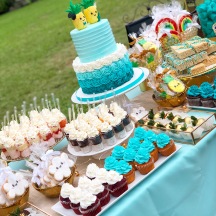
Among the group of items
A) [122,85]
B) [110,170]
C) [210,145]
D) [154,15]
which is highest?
[154,15]

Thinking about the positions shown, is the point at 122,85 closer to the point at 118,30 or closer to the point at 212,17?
the point at 212,17

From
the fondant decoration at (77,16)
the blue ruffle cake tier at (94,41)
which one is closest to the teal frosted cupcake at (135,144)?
the blue ruffle cake tier at (94,41)

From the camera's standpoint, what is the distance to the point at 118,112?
177cm

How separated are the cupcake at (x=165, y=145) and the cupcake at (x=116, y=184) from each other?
0.21m

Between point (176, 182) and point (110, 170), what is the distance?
10.3 inches

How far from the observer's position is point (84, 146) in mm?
1716

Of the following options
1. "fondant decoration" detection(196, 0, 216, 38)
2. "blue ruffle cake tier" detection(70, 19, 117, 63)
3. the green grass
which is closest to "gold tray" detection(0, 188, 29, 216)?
"blue ruffle cake tier" detection(70, 19, 117, 63)

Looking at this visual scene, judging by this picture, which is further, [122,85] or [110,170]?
[122,85]

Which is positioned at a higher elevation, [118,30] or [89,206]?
[89,206]

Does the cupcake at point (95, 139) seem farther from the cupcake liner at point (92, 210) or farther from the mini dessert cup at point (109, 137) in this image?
the cupcake liner at point (92, 210)

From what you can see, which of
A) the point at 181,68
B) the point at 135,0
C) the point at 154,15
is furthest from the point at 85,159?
the point at 135,0

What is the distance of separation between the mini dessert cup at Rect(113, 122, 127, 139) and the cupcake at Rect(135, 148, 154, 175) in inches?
8.3

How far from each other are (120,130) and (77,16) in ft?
2.04

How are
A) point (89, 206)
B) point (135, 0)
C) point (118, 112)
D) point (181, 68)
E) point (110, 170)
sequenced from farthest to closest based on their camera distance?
point (135, 0), point (181, 68), point (118, 112), point (110, 170), point (89, 206)
